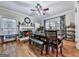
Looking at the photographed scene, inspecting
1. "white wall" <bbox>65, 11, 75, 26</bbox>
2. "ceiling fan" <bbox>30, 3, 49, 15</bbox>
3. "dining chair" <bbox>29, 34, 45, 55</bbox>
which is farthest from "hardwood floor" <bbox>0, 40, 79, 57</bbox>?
"ceiling fan" <bbox>30, 3, 49, 15</bbox>

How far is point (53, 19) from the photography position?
2.24 metres

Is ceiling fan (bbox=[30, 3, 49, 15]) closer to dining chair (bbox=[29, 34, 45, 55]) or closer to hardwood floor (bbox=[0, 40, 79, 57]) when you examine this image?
dining chair (bbox=[29, 34, 45, 55])

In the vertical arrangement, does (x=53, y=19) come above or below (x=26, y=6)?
below

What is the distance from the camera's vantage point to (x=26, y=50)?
2.23 meters

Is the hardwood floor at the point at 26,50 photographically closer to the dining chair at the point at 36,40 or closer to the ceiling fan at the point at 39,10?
the dining chair at the point at 36,40

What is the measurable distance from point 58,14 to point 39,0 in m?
0.46

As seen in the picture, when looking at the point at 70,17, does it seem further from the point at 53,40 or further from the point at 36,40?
the point at 36,40

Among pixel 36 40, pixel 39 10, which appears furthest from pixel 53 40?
→ pixel 39 10

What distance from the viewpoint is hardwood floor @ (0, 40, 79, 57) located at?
2176 millimetres

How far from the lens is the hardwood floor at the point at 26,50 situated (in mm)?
2176

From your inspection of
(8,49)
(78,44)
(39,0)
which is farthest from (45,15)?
(8,49)

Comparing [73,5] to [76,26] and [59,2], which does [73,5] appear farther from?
[76,26]

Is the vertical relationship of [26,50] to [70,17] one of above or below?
below

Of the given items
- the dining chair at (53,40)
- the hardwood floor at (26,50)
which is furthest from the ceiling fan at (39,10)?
the hardwood floor at (26,50)
